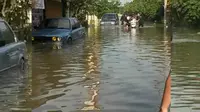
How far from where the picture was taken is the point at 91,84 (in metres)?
10.9

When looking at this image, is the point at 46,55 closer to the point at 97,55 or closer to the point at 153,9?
the point at 97,55

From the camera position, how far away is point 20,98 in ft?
30.6

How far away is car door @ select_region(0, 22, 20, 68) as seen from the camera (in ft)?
37.4

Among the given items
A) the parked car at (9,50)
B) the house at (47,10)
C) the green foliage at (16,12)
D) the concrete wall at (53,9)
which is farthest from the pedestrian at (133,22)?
the parked car at (9,50)

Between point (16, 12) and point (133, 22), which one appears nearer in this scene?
point (16, 12)

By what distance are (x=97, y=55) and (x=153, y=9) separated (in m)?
62.9

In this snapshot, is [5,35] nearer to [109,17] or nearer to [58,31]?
[58,31]

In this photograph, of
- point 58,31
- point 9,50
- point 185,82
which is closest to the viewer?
point 185,82

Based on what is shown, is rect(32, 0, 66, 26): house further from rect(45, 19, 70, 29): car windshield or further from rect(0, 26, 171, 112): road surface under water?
rect(0, 26, 171, 112): road surface under water

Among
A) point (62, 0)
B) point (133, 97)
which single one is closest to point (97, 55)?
point (133, 97)

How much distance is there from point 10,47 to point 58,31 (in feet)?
33.3

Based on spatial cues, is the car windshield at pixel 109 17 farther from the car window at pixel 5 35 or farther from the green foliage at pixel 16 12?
the car window at pixel 5 35

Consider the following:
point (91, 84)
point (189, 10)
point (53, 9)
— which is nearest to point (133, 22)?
point (189, 10)

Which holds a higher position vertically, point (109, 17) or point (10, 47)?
point (10, 47)
